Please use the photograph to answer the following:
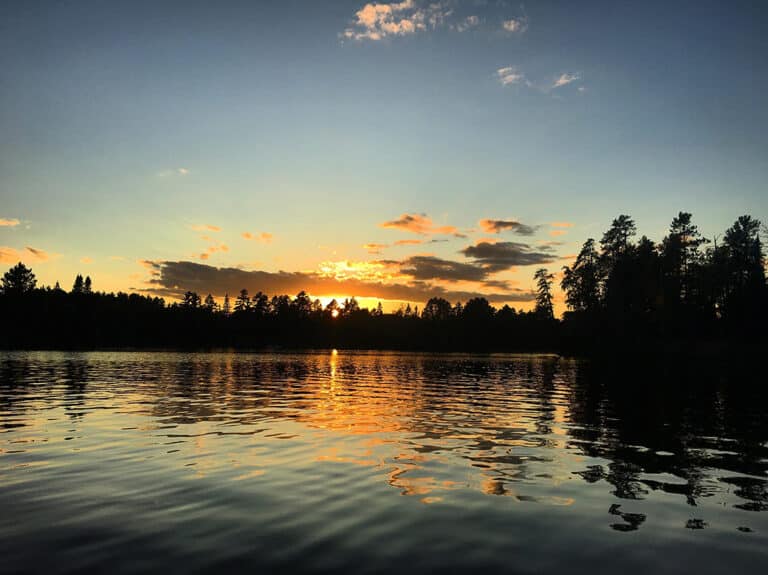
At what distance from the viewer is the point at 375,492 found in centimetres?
1168

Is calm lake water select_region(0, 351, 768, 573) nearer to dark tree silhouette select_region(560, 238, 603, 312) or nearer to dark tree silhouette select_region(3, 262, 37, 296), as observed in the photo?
dark tree silhouette select_region(560, 238, 603, 312)

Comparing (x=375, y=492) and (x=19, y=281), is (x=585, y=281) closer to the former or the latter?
(x=375, y=492)

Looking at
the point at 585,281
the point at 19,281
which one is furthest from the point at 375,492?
the point at 19,281

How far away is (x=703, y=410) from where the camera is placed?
97.9ft

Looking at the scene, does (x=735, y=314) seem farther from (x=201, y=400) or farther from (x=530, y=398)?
(x=201, y=400)

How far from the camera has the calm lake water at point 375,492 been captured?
26.3 feet

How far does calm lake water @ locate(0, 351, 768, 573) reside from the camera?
801 cm

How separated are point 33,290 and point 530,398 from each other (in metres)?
197

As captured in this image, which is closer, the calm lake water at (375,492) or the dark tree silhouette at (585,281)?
the calm lake water at (375,492)

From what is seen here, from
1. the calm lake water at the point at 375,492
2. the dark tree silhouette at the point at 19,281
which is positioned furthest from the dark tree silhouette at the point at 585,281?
the dark tree silhouette at the point at 19,281

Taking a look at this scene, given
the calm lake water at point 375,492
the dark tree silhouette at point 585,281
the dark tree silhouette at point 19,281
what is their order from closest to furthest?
the calm lake water at point 375,492 → the dark tree silhouette at point 585,281 → the dark tree silhouette at point 19,281

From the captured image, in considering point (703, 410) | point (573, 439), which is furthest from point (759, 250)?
point (573, 439)

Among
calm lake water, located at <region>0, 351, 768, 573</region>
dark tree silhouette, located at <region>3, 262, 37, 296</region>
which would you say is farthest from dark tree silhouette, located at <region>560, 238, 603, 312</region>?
dark tree silhouette, located at <region>3, 262, 37, 296</region>

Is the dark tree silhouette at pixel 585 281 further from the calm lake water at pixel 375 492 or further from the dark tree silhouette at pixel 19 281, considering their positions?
the dark tree silhouette at pixel 19 281
